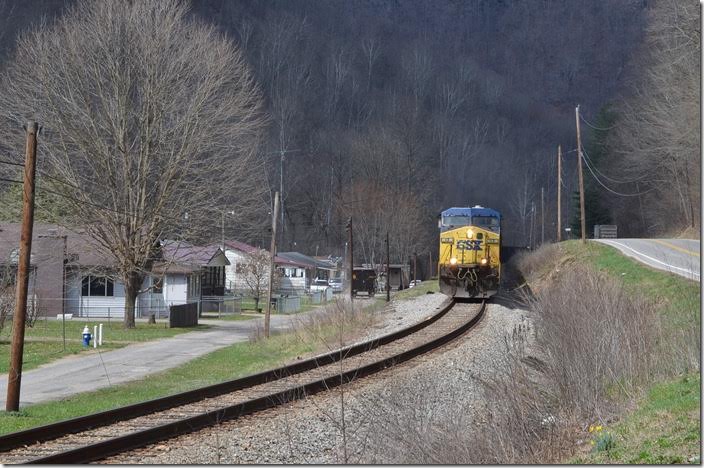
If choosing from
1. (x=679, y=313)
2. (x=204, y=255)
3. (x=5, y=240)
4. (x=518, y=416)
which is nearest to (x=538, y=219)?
(x=204, y=255)

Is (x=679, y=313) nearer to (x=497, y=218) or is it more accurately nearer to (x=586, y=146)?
(x=497, y=218)

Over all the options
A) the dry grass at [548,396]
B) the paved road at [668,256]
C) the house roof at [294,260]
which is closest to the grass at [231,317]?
the paved road at [668,256]

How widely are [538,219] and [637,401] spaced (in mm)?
89241

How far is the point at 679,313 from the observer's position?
15164mm

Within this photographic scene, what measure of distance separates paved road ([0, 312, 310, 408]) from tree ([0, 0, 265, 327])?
6.61 metres

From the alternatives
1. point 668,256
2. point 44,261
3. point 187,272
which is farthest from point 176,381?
point 187,272

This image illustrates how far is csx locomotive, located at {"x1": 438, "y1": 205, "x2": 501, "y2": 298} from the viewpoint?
33.0m

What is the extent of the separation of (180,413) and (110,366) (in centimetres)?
1333

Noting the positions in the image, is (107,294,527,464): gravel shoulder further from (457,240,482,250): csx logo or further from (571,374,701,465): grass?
(457,240,482,250): csx logo

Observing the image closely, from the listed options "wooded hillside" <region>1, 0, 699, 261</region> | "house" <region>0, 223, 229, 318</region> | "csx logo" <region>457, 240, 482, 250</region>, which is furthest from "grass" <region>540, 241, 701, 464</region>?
"wooded hillside" <region>1, 0, 699, 261</region>

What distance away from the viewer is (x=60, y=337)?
35.5 m

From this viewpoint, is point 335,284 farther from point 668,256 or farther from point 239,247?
point 668,256

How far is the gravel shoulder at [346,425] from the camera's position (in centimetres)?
947

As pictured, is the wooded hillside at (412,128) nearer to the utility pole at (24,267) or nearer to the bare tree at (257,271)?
the bare tree at (257,271)
